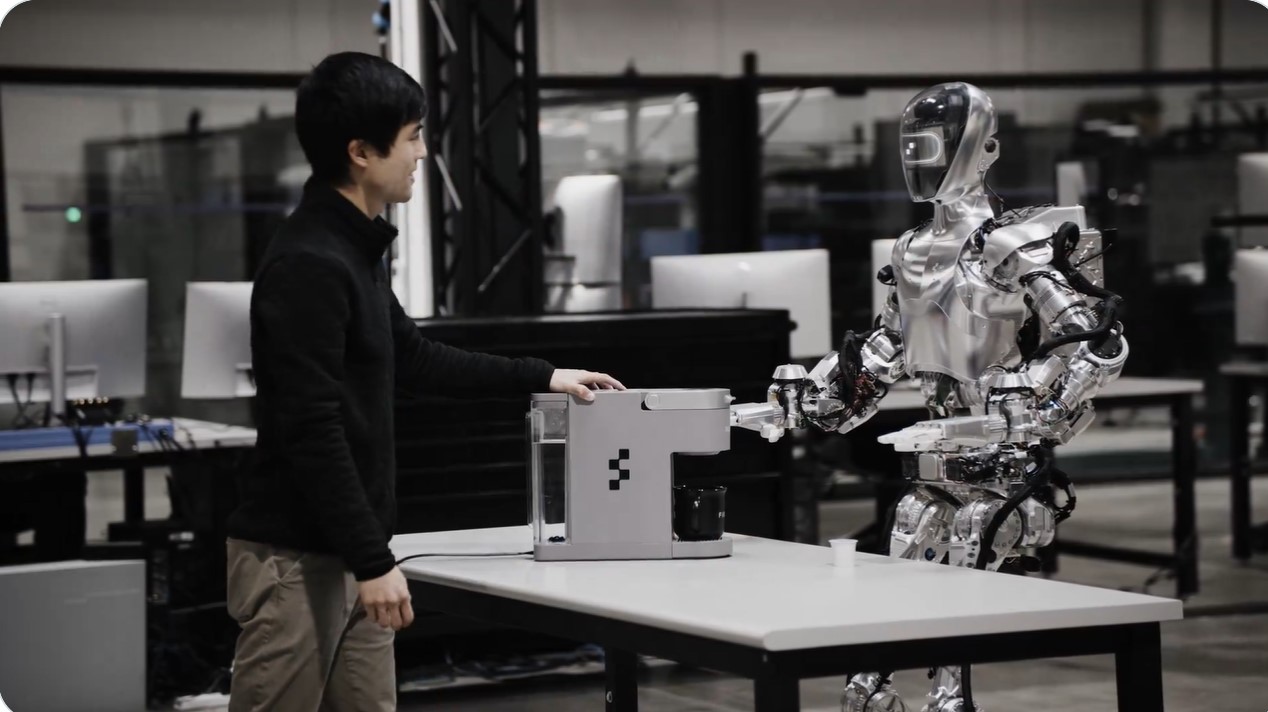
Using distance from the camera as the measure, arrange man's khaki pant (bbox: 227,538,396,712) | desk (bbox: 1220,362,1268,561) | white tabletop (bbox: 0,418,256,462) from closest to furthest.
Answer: man's khaki pant (bbox: 227,538,396,712) → white tabletop (bbox: 0,418,256,462) → desk (bbox: 1220,362,1268,561)

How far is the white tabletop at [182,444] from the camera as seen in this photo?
5.31 meters

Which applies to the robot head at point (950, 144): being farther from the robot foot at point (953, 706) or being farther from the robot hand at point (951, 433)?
the robot foot at point (953, 706)

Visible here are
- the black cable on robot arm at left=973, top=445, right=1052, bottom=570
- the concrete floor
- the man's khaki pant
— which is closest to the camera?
the man's khaki pant

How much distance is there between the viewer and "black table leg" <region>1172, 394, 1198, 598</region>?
260 inches

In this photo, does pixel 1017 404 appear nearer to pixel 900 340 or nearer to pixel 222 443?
pixel 900 340

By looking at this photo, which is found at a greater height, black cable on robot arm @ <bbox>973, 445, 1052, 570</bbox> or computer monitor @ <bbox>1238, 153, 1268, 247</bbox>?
computer monitor @ <bbox>1238, 153, 1268, 247</bbox>

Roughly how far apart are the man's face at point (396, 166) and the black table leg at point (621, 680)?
1.21 meters

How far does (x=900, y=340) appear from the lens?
3.49 metres

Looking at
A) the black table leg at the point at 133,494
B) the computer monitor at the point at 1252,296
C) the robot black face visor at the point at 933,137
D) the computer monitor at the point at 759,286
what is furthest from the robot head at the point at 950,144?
the computer monitor at the point at 1252,296

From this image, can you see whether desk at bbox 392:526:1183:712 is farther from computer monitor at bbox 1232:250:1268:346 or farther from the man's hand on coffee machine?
computer monitor at bbox 1232:250:1268:346

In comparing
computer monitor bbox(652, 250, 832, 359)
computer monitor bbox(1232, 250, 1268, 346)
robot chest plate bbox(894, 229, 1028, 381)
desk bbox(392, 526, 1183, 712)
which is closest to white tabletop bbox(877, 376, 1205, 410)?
computer monitor bbox(1232, 250, 1268, 346)

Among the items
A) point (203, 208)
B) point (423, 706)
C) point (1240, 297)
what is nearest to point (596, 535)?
point (423, 706)

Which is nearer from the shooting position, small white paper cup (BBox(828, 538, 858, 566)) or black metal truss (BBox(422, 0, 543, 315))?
small white paper cup (BBox(828, 538, 858, 566))

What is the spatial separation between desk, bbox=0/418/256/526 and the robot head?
3.02 meters
